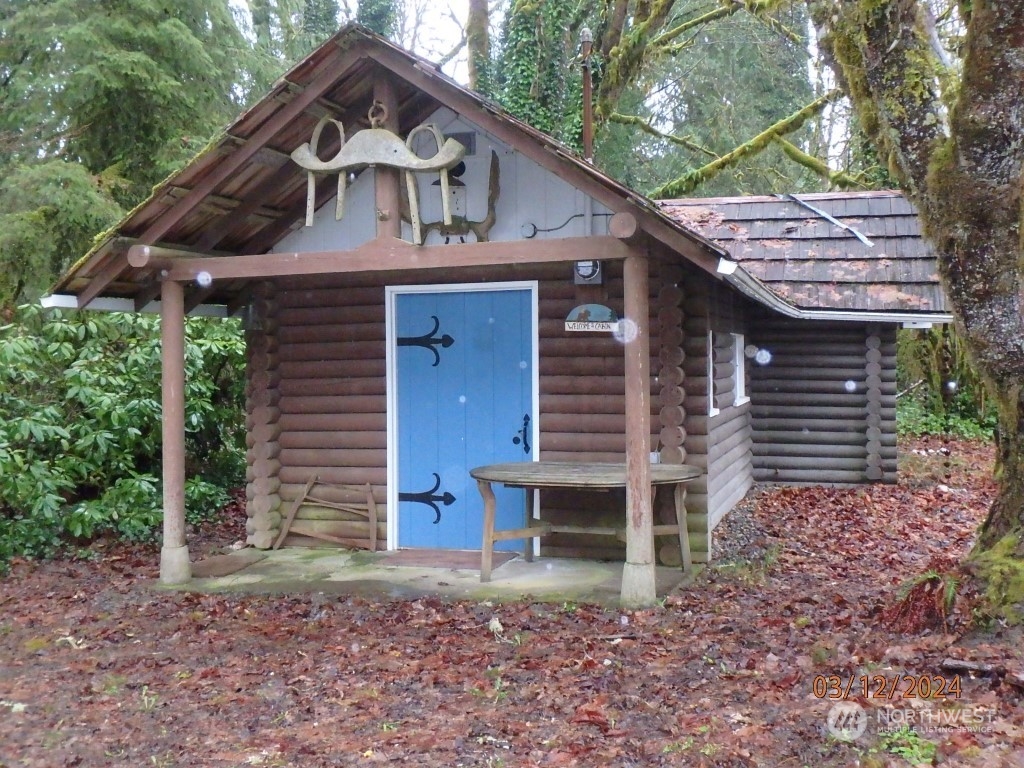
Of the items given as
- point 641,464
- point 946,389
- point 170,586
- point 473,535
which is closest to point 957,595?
point 641,464

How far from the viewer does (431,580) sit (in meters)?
7.66

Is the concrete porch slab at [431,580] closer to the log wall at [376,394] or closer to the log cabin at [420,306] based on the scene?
the log cabin at [420,306]

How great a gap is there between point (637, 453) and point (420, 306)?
2941 millimetres

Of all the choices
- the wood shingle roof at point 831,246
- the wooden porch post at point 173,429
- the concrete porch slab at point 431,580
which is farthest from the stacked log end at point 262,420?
the wood shingle roof at point 831,246

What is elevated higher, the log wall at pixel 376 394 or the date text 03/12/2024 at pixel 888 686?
the log wall at pixel 376 394

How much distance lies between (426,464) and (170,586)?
2461mm

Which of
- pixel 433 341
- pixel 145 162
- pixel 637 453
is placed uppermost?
pixel 145 162

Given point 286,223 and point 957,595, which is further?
point 286,223

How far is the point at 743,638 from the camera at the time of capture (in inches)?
230

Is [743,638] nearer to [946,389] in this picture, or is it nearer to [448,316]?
[448,316]

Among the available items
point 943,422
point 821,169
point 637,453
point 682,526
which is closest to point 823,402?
point 943,422

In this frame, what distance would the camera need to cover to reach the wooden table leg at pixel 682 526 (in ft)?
24.7

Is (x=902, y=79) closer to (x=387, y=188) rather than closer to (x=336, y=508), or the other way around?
(x=387, y=188)

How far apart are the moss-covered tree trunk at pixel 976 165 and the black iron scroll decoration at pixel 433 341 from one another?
417cm
